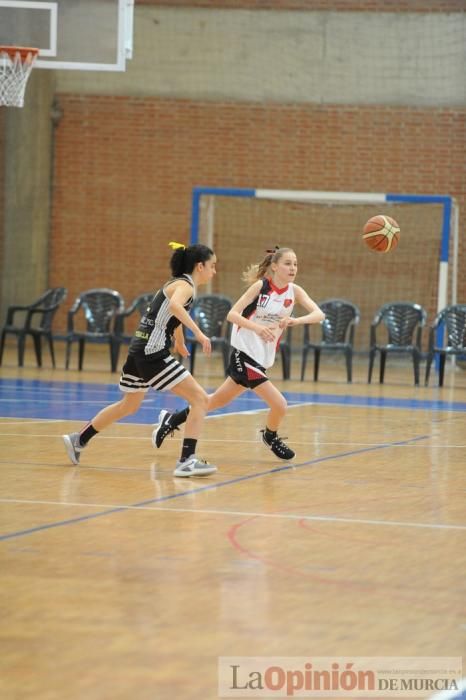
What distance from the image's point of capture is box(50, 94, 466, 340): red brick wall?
21031 mm

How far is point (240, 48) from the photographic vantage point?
21312mm

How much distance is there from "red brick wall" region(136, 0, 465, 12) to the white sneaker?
1498 cm

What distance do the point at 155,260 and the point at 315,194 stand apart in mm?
4286

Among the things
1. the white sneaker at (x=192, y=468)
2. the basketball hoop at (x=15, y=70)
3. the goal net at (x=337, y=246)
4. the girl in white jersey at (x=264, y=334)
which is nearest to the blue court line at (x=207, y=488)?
the white sneaker at (x=192, y=468)

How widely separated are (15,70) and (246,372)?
7.30 meters

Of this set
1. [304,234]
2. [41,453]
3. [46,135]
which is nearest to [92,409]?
[41,453]

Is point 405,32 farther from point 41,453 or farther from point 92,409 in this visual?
point 41,453

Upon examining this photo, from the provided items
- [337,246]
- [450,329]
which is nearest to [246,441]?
[450,329]

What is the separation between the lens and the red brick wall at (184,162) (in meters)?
21.0

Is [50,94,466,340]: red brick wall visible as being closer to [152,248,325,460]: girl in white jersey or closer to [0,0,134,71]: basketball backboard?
[0,0,134,71]: basketball backboard

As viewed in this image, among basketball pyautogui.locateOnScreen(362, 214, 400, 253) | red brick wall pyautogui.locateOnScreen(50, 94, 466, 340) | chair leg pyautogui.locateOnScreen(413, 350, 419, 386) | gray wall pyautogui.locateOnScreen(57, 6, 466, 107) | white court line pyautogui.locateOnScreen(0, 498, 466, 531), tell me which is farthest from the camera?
red brick wall pyautogui.locateOnScreen(50, 94, 466, 340)

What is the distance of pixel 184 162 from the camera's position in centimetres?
2181

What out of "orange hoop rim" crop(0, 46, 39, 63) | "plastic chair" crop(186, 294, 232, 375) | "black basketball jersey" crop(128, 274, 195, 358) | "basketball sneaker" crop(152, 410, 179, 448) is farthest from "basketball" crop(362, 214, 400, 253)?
"plastic chair" crop(186, 294, 232, 375)

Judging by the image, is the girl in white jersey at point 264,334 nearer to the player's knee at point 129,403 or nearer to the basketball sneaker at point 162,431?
the basketball sneaker at point 162,431
